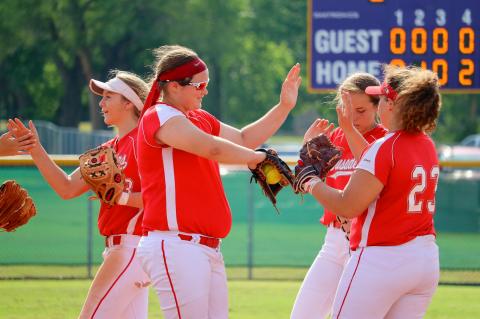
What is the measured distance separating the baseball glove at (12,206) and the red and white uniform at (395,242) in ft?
7.55

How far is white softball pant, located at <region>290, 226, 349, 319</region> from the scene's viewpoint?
6.12 meters

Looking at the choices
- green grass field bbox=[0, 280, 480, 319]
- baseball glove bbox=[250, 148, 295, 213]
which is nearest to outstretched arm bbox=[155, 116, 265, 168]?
baseball glove bbox=[250, 148, 295, 213]

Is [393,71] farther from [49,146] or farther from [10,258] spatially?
[49,146]

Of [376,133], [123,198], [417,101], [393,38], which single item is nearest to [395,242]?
[417,101]

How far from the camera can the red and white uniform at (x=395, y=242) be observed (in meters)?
4.62

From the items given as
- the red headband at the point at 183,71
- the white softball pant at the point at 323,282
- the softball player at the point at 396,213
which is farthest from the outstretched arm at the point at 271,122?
the white softball pant at the point at 323,282

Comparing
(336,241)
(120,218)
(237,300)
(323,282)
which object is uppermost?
(120,218)

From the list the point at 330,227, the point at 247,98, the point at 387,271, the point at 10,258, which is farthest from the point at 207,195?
the point at 247,98

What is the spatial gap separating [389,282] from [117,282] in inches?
69.4

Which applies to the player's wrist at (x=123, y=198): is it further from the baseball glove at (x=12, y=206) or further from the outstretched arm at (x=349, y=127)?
the outstretched arm at (x=349, y=127)

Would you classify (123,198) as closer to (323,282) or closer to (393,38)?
(323,282)

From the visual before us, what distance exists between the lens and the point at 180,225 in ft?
15.6

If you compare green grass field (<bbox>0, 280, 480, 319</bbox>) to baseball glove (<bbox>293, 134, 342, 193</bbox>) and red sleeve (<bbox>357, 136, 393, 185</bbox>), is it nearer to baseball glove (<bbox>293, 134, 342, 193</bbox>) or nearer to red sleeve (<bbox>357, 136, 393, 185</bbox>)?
baseball glove (<bbox>293, 134, 342, 193</bbox>)

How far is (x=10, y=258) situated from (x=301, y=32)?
4134 centimetres
